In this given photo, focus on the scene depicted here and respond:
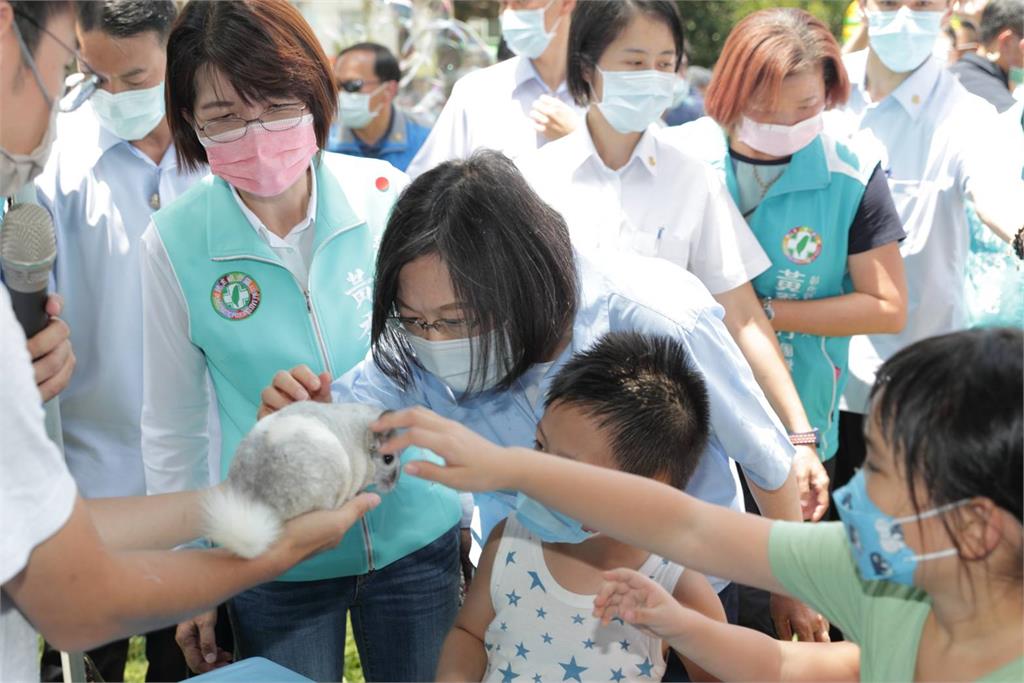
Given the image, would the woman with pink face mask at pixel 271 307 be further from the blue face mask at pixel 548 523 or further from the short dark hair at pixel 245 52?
the blue face mask at pixel 548 523

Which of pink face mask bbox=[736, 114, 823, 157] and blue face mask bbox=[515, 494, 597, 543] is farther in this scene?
pink face mask bbox=[736, 114, 823, 157]

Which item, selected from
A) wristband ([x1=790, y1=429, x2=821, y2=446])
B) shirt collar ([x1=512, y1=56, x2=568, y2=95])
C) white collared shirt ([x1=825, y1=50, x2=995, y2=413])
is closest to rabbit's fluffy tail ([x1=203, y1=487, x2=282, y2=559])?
wristband ([x1=790, y1=429, x2=821, y2=446])

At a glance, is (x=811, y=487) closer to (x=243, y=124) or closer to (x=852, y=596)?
(x=852, y=596)

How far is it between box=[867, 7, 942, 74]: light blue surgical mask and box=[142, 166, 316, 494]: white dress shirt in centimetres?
259

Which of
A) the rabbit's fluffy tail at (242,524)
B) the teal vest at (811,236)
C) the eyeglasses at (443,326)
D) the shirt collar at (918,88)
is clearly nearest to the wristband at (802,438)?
the teal vest at (811,236)

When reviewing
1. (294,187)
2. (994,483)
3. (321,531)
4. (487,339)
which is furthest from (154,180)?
(994,483)

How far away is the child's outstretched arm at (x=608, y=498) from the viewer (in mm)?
1701

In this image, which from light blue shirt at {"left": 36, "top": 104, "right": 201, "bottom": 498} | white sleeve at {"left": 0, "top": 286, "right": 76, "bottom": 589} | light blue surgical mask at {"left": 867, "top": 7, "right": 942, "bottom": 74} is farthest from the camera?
light blue surgical mask at {"left": 867, "top": 7, "right": 942, "bottom": 74}

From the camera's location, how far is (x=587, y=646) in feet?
6.81

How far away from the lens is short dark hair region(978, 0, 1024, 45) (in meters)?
5.28

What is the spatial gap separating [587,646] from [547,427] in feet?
1.38

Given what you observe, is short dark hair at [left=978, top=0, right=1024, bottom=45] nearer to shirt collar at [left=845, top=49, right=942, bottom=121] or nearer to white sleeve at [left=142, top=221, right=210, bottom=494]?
shirt collar at [left=845, top=49, right=942, bottom=121]

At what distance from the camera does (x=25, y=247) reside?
1810mm

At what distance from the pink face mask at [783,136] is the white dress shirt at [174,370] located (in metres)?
1.51
